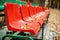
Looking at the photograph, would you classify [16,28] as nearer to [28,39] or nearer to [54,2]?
[28,39]

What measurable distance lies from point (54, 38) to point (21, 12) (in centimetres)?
99

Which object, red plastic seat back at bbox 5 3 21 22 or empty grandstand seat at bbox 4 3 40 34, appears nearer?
empty grandstand seat at bbox 4 3 40 34

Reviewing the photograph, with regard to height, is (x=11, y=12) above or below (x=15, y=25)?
above

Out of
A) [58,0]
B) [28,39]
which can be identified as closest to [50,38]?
[28,39]

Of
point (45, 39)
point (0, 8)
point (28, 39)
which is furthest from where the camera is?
point (0, 8)

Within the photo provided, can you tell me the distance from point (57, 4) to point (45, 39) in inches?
692

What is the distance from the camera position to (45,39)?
3520 millimetres

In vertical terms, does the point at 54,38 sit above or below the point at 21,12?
below

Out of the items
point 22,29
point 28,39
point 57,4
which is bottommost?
point 57,4

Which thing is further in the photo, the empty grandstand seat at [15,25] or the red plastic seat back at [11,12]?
the red plastic seat back at [11,12]

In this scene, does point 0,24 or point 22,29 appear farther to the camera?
point 0,24

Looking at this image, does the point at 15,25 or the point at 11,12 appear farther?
the point at 11,12

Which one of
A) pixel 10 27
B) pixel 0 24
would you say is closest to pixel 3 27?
pixel 0 24

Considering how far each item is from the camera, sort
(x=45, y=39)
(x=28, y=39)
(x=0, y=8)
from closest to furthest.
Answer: (x=28, y=39) → (x=45, y=39) → (x=0, y=8)
